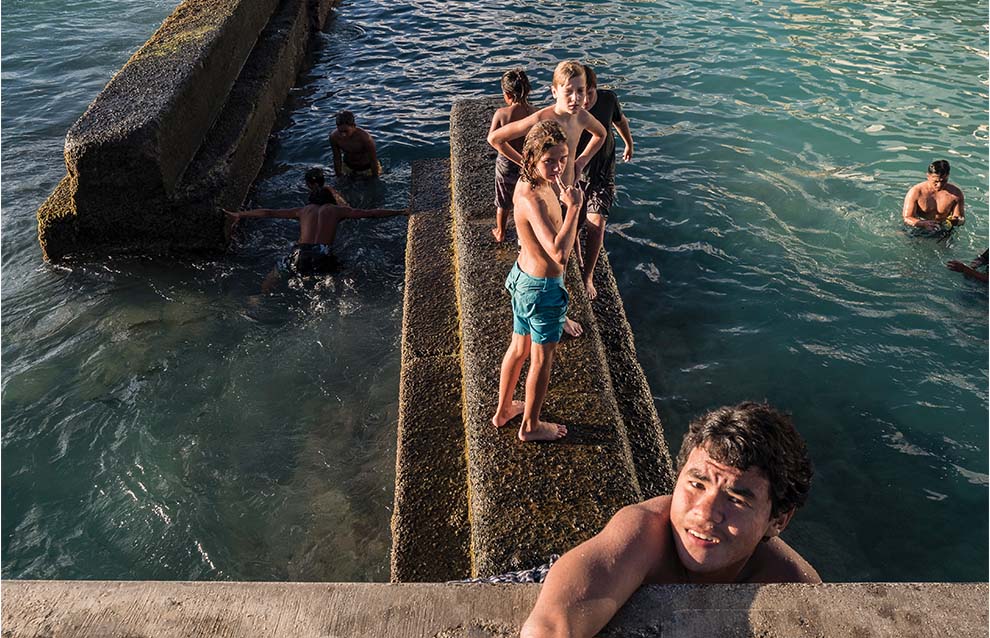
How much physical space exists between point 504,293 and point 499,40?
29.9 feet

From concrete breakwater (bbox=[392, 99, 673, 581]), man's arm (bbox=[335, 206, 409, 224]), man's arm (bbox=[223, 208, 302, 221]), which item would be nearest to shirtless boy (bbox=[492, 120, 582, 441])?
concrete breakwater (bbox=[392, 99, 673, 581])

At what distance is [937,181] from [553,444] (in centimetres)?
582

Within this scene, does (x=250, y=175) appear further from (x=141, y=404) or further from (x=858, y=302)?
(x=858, y=302)

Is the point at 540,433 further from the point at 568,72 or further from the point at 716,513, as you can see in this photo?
the point at 568,72

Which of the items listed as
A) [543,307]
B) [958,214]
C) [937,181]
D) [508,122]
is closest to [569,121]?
[508,122]

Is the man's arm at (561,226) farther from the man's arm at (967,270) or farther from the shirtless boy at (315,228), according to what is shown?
the man's arm at (967,270)

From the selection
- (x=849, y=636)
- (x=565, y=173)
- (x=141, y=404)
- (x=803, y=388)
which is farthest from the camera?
(x=803, y=388)

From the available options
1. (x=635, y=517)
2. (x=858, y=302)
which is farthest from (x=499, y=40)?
(x=635, y=517)

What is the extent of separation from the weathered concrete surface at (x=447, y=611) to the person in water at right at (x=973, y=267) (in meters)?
5.34

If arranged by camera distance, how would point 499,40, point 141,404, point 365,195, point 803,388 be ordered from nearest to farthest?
point 141,404 → point 803,388 → point 365,195 → point 499,40

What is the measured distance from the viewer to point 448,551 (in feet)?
12.7

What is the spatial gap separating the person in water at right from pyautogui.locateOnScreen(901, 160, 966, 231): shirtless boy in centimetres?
54

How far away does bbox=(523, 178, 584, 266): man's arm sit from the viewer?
360cm

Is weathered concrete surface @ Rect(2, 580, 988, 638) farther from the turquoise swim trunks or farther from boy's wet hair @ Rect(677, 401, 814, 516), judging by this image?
the turquoise swim trunks
